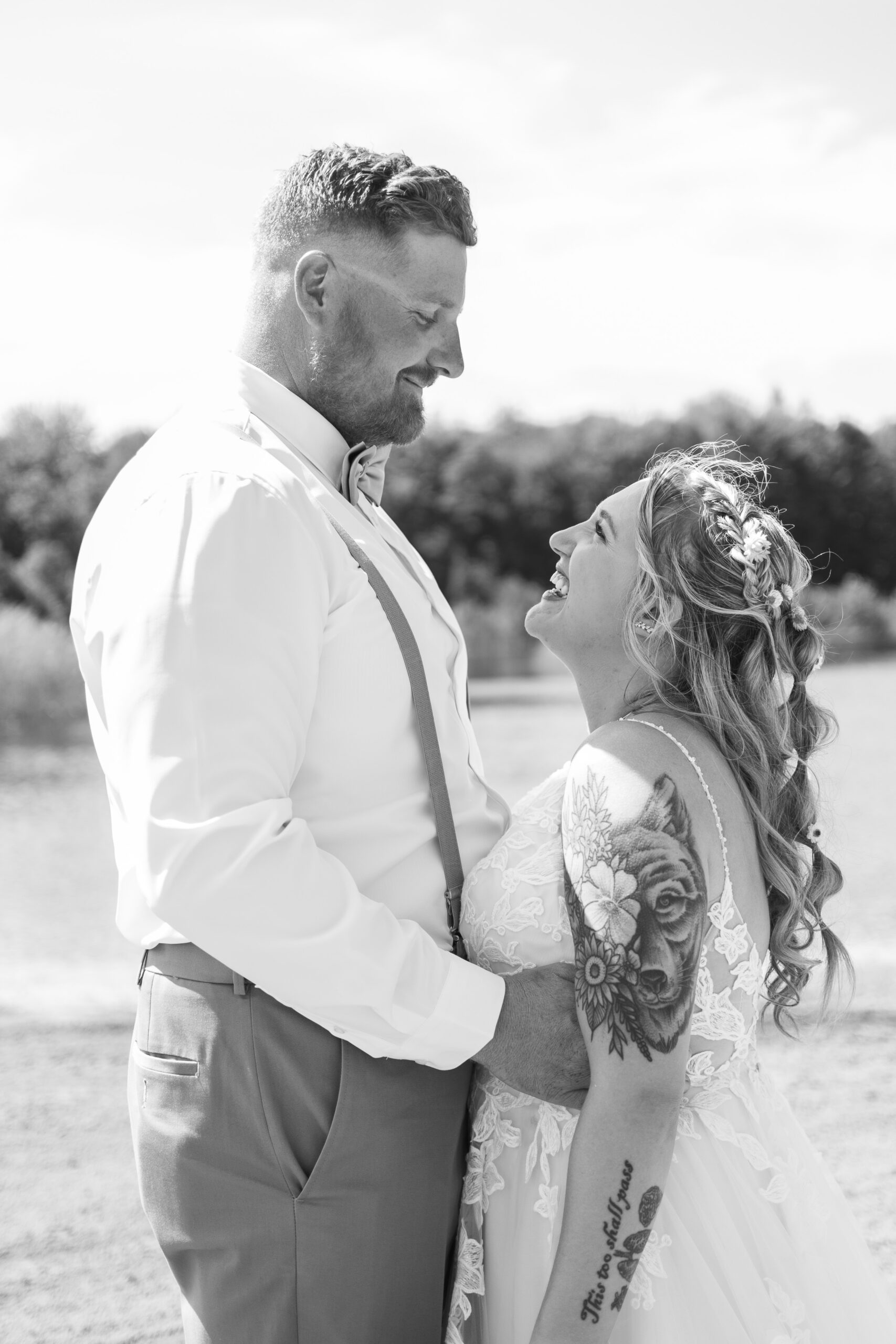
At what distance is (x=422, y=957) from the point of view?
1611 millimetres

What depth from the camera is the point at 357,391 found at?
81.1 inches

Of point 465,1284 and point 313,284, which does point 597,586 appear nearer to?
point 313,284

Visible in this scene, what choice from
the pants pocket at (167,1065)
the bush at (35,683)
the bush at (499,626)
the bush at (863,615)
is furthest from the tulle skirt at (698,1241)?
the bush at (499,626)

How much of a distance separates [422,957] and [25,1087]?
4242mm

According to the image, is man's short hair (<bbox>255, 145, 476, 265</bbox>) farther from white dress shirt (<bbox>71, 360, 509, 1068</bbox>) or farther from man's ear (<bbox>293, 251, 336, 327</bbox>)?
white dress shirt (<bbox>71, 360, 509, 1068</bbox>)

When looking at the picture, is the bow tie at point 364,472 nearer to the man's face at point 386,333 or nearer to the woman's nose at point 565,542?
the man's face at point 386,333

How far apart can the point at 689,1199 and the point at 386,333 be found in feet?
4.84

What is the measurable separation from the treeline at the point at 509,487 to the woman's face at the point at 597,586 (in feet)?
95.7

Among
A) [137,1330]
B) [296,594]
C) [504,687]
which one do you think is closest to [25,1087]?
[137,1330]

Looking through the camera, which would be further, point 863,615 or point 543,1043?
point 863,615

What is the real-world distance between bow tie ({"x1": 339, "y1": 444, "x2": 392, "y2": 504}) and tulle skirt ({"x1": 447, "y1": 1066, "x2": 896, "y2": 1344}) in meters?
1.01

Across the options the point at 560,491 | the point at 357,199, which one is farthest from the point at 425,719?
the point at 560,491

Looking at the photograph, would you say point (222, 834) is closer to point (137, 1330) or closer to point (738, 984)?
point (738, 984)

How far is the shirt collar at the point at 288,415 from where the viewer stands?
199 cm
